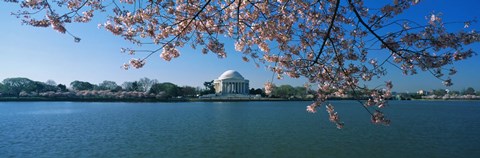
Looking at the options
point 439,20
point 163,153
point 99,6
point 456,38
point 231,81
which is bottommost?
point 163,153

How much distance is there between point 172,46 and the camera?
4.43 metres

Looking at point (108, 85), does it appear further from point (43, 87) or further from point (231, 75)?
point (231, 75)

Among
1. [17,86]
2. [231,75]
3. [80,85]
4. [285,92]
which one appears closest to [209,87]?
[231,75]

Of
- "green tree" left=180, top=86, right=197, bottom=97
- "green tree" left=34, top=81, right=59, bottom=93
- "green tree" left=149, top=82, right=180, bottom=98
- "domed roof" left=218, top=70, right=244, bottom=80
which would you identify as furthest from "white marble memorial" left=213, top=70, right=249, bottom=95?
"green tree" left=34, top=81, right=59, bottom=93

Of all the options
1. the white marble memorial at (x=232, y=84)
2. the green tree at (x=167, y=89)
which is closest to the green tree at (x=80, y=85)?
the green tree at (x=167, y=89)

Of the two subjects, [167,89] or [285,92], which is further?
[285,92]

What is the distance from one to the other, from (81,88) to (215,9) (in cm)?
9679

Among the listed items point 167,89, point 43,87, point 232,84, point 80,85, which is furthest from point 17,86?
point 232,84

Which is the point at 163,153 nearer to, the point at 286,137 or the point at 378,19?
the point at 286,137

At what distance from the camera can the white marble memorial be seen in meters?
97.6

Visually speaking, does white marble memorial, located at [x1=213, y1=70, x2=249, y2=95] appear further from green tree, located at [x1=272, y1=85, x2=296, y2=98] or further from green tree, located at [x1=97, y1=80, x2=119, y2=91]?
green tree, located at [x1=97, y1=80, x2=119, y2=91]

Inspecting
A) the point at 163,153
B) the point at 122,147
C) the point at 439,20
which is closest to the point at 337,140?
the point at 163,153

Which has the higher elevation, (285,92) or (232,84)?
(232,84)

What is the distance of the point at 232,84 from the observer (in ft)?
321
